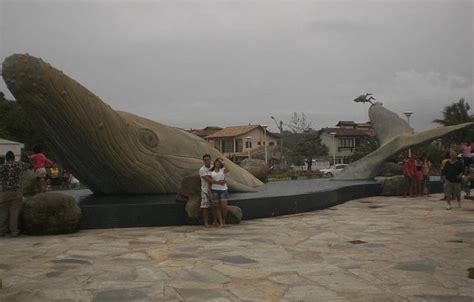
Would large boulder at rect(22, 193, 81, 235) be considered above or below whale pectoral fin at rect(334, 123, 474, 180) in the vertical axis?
below

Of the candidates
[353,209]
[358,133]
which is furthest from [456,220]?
[358,133]

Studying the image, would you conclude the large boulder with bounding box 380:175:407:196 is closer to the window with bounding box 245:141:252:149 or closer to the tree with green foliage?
the tree with green foliage

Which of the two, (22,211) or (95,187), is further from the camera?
(95,187)

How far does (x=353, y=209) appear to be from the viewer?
452 inches

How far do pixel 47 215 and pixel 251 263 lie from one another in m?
4.00

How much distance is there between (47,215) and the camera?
7.82 metres

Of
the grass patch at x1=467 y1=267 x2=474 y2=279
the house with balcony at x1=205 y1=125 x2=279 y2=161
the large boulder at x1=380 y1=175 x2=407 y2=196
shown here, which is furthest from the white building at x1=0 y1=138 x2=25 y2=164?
the house with balcony at x1=205 y1=125 x2=279 y2=161

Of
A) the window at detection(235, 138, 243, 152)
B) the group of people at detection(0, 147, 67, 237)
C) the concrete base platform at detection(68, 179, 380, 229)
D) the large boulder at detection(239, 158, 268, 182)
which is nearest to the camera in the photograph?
the group of people at detection(0, 147, 67, 237)

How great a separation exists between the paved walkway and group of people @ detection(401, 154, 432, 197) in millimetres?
5333

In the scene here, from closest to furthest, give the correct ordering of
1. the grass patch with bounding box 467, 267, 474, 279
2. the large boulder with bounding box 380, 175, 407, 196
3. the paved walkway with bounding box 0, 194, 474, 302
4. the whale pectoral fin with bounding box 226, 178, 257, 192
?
the paved walkway with bounding box 0, 194, 474, 302 < the grass patch with bounding box 467, 267, 474, 279 < the whale pectoral fin with bounding box 226, 178, 257, 192 < the large boulder with bounding box 380, 175, 407, 196

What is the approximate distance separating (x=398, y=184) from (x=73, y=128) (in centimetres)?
1032

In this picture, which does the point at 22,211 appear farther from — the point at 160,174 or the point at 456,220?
the point at 456,220

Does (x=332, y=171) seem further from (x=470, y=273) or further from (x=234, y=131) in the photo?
(x=470, y=273)

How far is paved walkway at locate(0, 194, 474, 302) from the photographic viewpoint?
4.39 metres
